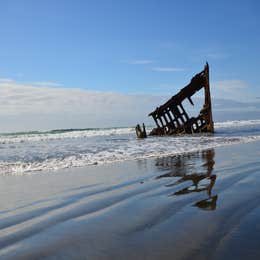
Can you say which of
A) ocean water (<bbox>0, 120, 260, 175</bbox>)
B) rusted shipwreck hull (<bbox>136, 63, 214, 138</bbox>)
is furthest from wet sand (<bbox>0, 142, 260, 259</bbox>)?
rusted shipwreck hull (<bbox>136, 63, 214, 138</bbox>)

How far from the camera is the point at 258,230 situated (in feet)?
8.46

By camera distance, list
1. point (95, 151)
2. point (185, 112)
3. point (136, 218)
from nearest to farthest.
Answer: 1. point (136, 218)
2. point (95, 151)
3. point (185, 112)

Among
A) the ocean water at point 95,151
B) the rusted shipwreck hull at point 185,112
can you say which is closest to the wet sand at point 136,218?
the ocean water at point 95,151

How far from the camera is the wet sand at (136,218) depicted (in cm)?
240

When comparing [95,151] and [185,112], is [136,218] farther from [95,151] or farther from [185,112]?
[185,112]

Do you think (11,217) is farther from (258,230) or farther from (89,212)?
(258,230)

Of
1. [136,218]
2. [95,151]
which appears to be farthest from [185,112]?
[136,218]

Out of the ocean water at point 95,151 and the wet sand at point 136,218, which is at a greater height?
the ocean water at point 95,151

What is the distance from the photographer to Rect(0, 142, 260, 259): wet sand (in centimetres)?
240

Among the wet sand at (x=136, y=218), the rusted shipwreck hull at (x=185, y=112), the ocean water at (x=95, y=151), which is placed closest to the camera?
the wet sand at (x=136, y=218)

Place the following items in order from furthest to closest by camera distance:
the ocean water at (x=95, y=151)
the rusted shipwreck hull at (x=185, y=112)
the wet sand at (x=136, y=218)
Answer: the rusted shipwreck hull at (x=185, y=112), the ocean water at (x=95, y=151), the wet sand at (x=136, y=218)

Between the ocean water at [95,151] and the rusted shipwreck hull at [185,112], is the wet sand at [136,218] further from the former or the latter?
the rusted shipwreck hull at [185,112]

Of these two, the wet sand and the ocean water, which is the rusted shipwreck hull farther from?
the wet sand

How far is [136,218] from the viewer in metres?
3.27
